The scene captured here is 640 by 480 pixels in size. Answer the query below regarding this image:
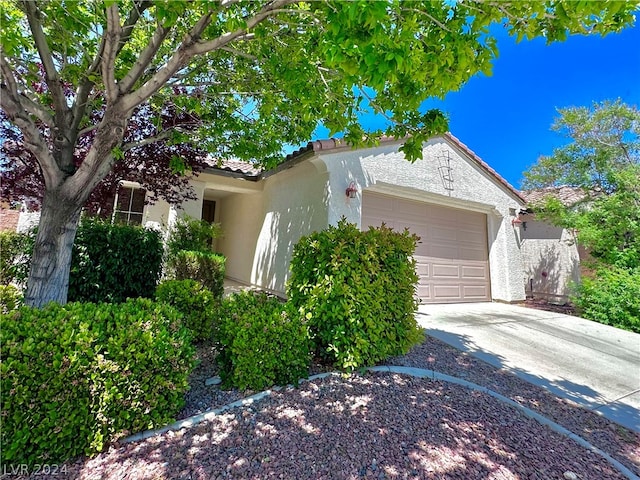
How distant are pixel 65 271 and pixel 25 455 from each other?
97.6 inches

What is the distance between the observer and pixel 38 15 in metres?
3.54

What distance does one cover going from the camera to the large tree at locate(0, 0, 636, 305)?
2359 millimetres

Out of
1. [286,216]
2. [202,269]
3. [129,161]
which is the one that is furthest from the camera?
[286,216]

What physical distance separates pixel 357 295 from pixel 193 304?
8.58 feet

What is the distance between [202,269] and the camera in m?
6.93

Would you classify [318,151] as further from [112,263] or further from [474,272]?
[474,272]

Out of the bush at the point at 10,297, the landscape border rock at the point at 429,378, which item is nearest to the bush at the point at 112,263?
the bush at the point at 10,297

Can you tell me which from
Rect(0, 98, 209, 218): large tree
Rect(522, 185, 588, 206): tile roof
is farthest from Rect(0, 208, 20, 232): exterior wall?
Rect(522, 185, 588, 206): tile roof

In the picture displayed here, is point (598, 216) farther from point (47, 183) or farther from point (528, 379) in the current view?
point (47, 183)

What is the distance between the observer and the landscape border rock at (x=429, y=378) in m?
2.67

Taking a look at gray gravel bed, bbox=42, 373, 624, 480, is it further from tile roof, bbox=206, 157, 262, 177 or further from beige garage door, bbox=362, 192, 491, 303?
tile roof, bbox=206, 157, 262, 177

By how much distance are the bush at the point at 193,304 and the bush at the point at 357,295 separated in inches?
57.3

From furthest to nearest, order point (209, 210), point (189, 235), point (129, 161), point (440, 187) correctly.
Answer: point (209, 210) < point (440, 187) < point (189, 235) < point (129, 161)

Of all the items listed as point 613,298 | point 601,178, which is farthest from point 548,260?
point 613,298
